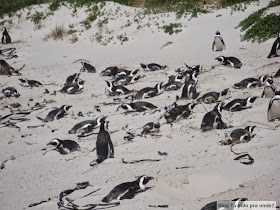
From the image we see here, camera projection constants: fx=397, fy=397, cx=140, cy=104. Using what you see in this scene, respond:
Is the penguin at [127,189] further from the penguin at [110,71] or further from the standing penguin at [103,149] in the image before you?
the penguin at [110,71]

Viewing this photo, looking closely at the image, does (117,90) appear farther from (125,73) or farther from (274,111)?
(274,111)

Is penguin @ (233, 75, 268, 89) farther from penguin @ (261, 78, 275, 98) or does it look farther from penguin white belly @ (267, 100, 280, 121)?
penguin white belly @ (267, 100, 280, 121)

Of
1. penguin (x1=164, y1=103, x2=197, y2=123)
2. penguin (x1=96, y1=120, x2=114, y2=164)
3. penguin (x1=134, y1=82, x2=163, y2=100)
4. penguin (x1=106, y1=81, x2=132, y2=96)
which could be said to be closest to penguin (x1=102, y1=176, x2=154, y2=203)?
penguin (x1=96, y1=120, x2=114, y2=164)

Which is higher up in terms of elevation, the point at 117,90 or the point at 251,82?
the point at 251,82

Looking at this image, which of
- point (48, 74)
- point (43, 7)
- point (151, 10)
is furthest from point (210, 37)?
point (43, 7)

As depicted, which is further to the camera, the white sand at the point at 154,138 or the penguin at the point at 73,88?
the penguin at the point at 73,88

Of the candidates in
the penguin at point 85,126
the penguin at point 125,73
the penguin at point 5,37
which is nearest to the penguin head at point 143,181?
the penguin at point 85,126

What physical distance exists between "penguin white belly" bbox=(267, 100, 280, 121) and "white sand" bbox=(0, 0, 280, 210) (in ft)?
0.38

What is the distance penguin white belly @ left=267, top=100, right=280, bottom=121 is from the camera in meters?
5.77

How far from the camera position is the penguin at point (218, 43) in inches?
404

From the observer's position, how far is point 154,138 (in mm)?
6023

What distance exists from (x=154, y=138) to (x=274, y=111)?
1.83m

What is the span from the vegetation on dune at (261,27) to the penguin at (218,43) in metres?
0.64

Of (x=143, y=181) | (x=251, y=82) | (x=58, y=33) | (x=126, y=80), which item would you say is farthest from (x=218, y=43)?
(x=143, y=181)
